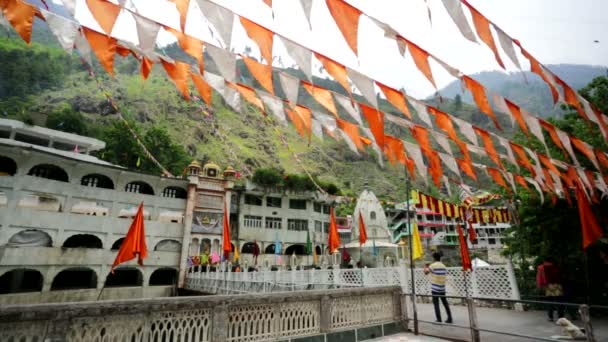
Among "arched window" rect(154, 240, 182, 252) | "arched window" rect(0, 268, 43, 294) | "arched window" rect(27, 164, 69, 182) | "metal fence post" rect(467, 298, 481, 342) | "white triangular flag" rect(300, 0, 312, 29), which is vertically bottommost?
"arched window" rect(0, 268, 43, 294)

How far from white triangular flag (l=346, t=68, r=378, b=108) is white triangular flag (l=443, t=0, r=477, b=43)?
3.65ft

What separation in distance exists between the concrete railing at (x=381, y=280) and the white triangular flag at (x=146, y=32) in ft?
20.9

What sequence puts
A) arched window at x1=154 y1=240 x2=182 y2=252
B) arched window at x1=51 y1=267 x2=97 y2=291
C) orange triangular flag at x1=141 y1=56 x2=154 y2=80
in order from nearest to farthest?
orange triangular flag at x1=141 y1=56 x2=154 y2=80 < arched window at x1=51 y1=267 x2=97 y2=291 < arched window at x1=154 y1=240 x2=182 y2=252

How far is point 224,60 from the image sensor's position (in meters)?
3.53

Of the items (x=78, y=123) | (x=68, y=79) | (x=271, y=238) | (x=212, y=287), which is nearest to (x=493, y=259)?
(x=271, y=238)

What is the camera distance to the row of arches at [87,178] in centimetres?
2220

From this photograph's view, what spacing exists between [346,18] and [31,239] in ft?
88.1

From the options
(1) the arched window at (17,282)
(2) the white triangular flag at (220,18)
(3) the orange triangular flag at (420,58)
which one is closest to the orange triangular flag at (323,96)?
(3) the orange triangular flag at (420,58)

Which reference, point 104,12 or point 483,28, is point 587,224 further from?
point 104,12

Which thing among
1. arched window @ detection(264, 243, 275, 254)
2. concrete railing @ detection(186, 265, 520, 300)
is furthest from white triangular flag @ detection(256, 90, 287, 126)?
arched window @ detection(264, 243, 275, 254)

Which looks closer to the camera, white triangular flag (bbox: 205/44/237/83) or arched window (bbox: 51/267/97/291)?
white triangular flag (bbox: 205/44/237/83)

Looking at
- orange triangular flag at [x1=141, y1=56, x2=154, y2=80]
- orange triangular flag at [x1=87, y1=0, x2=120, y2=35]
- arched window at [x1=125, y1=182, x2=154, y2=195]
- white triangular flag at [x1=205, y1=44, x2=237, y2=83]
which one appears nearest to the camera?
orange triangular flag at [x1=87, y1=0, x2=120, y2=35]

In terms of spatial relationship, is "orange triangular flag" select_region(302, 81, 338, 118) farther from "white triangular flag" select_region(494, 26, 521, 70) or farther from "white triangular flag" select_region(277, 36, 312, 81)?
"white triangular flag" select_region(494, 26, 521, 70)

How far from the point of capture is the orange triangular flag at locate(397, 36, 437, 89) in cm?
384
